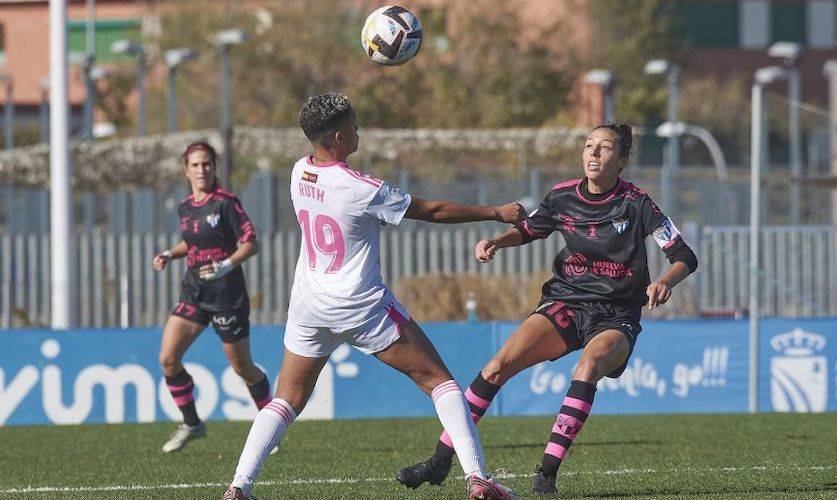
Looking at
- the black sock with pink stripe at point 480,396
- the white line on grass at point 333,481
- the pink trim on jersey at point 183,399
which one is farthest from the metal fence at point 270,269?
the black sock with pink stripe at point 480,396

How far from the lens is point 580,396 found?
27.6 ft

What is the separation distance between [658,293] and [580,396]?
0.72 meters

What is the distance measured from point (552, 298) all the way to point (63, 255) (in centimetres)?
878

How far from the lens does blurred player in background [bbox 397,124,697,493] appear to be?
8.59 meters

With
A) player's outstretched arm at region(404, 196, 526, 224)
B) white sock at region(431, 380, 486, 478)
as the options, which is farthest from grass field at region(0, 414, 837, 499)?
player's outstretched arm at region(404, 196, 526, 224)

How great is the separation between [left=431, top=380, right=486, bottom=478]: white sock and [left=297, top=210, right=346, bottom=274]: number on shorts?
2.58 feet

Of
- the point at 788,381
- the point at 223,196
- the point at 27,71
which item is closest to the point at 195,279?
the point at 223,196

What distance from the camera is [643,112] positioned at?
48312 mm

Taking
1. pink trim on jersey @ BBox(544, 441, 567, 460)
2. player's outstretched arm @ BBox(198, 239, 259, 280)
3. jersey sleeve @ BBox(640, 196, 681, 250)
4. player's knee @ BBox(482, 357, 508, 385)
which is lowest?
pink trim on jersey @ BBox(544, 441, 567, 460)

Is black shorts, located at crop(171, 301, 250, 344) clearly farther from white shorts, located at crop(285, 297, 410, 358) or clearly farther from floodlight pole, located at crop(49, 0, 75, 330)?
floodlight pole, located at crop(49, 0, 75, 330)

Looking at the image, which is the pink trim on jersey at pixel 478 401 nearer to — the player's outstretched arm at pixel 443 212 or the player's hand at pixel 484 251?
the player's hand at pixel 484 251

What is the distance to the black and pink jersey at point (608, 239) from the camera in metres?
8.67

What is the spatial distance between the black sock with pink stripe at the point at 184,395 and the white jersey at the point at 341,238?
4085 mm

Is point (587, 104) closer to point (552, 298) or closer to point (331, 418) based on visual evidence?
point (331, 418)
